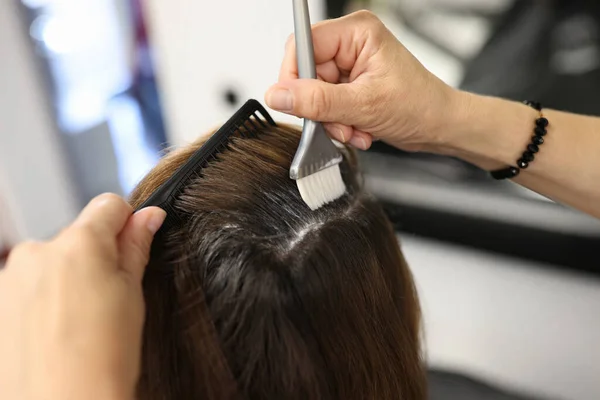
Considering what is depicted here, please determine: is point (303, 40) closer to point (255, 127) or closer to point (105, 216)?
point (255, 127)

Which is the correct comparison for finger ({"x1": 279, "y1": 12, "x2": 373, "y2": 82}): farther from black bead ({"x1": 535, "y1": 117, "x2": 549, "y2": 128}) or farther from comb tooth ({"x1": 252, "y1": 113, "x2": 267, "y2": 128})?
black bead ({"x1": 535, "y1": 117, "x2": 549, "y2": 128})

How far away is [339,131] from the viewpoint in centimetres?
72

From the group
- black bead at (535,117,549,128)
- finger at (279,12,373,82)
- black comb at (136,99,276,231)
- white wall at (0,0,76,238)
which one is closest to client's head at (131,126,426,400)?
black comb at (136,99,276,231)

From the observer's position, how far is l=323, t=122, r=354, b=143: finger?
707mm

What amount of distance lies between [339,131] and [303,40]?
5.3 inches

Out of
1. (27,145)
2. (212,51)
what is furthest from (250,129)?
(27,145)

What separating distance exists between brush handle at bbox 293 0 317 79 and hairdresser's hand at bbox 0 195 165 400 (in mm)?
301

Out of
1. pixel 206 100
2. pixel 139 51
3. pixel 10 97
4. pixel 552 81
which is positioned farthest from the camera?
pixel 139 51

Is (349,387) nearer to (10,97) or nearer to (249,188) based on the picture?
(249,188)

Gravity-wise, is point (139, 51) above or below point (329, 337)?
above

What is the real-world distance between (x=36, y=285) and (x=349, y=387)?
1.16 feet

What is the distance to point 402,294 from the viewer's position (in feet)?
2.36

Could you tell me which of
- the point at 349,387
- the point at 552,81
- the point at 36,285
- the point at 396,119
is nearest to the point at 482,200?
the point at 552,81

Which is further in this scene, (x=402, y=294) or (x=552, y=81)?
(x=552, y=81)
